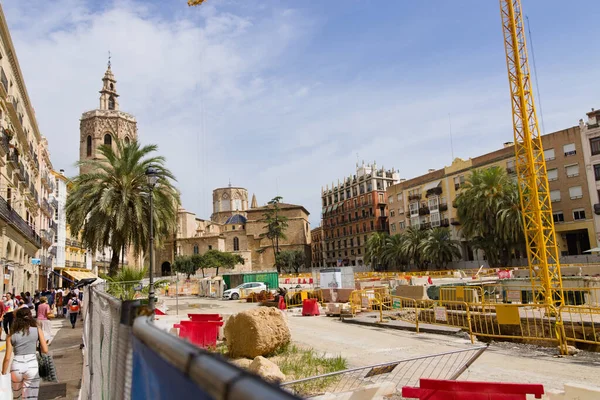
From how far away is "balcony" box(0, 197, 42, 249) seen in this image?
21.5m

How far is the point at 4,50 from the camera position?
77.2 ft

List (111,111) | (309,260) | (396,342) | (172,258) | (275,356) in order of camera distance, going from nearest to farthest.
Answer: (275,356) → (396,342) → (111,111) → (172,258) → (309,260)

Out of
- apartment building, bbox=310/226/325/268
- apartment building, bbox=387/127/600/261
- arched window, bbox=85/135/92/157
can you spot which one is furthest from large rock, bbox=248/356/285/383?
apartment building, bbox=310/226/325/268

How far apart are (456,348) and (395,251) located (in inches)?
1964

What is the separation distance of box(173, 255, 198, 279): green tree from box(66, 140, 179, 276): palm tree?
2503 inches

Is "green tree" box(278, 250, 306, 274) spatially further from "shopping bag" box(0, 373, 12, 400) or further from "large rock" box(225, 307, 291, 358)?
"shopping bag" box(0, 373, 12, 400)

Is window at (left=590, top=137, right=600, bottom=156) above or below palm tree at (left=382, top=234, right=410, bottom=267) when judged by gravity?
above

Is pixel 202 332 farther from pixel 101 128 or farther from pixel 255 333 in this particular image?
pixel 101 128

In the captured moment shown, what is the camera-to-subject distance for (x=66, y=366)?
10125 millimetres

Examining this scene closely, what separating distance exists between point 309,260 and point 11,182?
260 feet

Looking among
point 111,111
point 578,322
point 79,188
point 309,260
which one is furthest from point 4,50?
point 309,260

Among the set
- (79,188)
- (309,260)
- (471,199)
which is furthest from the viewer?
(309,260)

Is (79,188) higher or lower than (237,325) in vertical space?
higher

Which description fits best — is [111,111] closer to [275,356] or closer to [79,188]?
[79,188]
